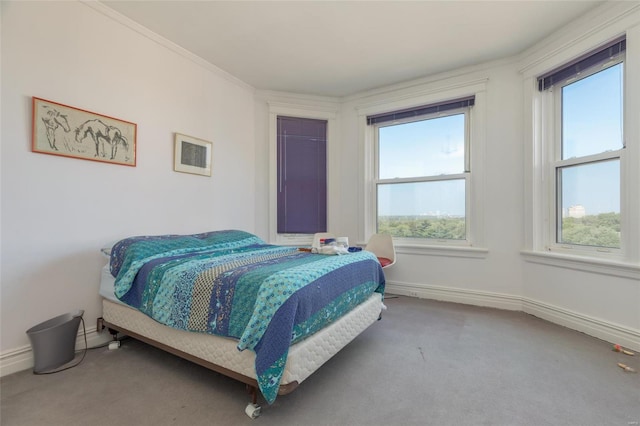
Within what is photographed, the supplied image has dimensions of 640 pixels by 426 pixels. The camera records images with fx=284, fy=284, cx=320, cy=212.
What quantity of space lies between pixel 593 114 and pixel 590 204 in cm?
80

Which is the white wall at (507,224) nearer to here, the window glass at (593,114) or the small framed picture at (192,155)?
the window glass at (593,114)

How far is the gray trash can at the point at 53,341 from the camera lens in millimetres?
1845

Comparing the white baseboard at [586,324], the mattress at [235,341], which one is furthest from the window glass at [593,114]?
the mattress at [235,341]

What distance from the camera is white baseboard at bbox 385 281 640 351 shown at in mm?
2211

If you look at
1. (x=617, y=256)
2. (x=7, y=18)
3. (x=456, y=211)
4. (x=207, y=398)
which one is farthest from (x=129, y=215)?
(x=617, y=256)

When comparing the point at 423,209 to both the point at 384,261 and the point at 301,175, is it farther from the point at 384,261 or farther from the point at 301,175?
the point at 301,175

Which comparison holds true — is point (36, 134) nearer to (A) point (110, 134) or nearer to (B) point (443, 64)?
(A) point (110, 134)

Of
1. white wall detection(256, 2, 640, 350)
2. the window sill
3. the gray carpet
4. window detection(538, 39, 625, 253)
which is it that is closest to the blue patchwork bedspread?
the gray carpet

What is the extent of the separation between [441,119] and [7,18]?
4.01m

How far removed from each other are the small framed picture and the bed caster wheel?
230cm

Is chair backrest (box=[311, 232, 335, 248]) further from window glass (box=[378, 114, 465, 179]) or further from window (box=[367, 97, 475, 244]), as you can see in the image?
window glass (box=[378, 114, 465, 179])

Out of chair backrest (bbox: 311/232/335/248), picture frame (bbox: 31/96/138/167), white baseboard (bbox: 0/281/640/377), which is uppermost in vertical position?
picture frame (bbox: 31/96/138/167)

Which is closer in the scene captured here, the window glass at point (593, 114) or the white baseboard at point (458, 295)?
the window glass at point (593, 114)

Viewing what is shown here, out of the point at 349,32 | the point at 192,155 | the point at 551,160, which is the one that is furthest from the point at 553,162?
the point at 192,155
